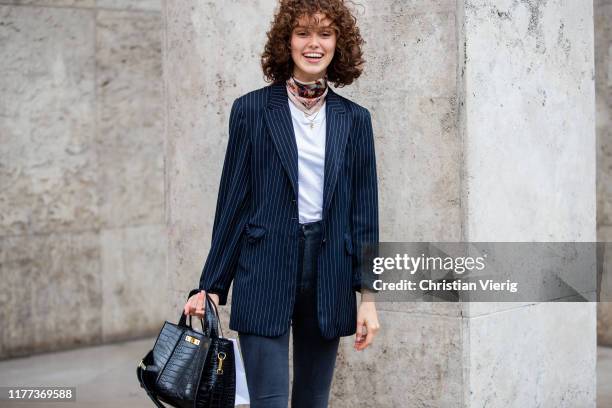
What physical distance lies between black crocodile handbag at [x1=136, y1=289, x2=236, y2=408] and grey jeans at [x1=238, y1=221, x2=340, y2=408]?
0.49 ft

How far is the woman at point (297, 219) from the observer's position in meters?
3.35

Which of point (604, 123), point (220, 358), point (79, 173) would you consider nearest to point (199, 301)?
point (220, 358)

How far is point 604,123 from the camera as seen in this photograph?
737 cm

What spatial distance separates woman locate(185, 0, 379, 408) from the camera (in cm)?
335

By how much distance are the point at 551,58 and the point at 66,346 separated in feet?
14.5

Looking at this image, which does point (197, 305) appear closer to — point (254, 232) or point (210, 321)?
Answer: point (210, 321)

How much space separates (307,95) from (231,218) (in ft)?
1.69

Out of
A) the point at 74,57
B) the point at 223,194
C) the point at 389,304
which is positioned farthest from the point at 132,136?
the point at 223,194

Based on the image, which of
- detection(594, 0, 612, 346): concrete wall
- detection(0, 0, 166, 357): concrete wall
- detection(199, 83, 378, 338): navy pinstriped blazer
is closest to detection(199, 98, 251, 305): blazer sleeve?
detection(199, 83, 378, 338): navy pinstriped blazer

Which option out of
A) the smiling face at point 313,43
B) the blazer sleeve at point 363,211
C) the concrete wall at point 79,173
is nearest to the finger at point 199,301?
the blazer sleeve at point 363,211

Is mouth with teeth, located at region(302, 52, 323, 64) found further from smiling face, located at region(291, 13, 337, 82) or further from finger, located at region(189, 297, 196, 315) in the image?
finger, located at region(189, 297, 196, 315)

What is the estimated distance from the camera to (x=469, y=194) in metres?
4.25

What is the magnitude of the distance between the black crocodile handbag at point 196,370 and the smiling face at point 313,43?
0.93 meters

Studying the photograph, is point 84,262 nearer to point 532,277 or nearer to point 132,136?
point 132,136
